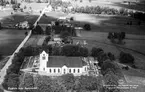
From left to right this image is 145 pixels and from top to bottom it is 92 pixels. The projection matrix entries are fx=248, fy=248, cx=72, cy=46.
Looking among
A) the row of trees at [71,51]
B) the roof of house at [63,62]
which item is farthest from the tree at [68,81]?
the row of trees at [71,51]

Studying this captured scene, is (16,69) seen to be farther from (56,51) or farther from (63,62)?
(56,51)

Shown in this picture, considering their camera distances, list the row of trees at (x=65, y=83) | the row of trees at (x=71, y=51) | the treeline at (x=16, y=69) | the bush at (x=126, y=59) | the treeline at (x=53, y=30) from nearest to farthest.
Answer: the row of trees at (x=65, y=83)
the treeline at (x=16, y=69)
the bush at (x=126, y=59)
the row of trees at (x=71, y=51)
the treeline at (x=53, y=30)

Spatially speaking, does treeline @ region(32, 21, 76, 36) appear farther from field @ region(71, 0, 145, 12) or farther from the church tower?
field @ region(71, 0, 145, 12)

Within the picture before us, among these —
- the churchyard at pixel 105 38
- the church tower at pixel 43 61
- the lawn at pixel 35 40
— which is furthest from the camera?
the lawn at pixel 35 40

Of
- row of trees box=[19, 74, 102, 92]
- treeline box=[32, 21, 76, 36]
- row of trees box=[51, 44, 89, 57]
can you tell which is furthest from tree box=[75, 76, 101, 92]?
treeline box=[32, 21, 76, 36]

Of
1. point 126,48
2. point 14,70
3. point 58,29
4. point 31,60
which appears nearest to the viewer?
point 14,70

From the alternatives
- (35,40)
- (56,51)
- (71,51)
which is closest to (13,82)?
(56,51)

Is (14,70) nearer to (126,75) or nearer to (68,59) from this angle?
(68,59)

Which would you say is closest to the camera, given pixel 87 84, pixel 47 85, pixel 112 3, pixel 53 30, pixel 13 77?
pixel 47 85

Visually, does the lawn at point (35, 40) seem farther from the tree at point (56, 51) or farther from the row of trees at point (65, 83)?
the row of trees at point (65, 83)

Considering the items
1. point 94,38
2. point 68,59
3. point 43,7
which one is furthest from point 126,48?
point 43,7

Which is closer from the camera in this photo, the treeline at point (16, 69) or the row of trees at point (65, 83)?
the row of trees at point (65, 83)
